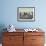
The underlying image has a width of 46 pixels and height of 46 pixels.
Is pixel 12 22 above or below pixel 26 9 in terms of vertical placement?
below

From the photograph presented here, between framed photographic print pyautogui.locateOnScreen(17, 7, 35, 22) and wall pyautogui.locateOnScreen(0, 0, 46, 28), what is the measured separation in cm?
10

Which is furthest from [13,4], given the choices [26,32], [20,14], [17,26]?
[26,32]

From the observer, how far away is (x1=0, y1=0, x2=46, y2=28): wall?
447 centimetres

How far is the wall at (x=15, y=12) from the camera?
4469mm

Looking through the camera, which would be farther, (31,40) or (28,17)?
(28,17)

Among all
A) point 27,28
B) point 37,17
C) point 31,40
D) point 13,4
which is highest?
point 13,4

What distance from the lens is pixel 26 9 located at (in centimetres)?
448

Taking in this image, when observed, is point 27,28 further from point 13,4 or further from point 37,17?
point 13,4

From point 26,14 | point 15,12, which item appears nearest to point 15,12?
point 15,12

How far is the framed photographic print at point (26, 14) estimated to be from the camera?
4477mm

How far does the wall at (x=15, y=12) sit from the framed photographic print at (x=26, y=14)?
0.33 ft

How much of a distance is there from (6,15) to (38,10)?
1075 millimetres

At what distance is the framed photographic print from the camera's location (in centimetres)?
448

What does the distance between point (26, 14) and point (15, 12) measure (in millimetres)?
371
